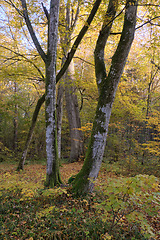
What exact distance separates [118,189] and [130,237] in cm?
103

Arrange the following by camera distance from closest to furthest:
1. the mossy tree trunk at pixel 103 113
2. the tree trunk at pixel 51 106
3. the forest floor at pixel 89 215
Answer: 1. the forest floor at pixel 89 215
2. the mossy tree trunk at pixel 103 113
3. the tree trunk at pixel 51 106

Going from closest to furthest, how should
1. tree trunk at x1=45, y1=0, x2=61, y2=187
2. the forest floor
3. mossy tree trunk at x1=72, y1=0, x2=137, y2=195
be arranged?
the forest floor, mossy tree trunk at x1=72, y1=0, x2=137, y2=195, tree trunk at x1=45, y1=0, x2=61, y2=187

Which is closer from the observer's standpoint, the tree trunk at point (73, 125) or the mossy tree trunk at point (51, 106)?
the mossy tree trunk at point (51, 106)

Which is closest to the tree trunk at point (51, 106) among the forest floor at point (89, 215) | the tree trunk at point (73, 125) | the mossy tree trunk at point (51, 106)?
the mossy tree trunk at point (51, 106)

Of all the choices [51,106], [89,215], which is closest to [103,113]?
[51,106]

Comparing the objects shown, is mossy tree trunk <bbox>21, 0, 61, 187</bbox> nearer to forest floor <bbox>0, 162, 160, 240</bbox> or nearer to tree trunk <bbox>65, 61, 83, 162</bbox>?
forest floor <bbox>0, 162, 160, 240</bbox>

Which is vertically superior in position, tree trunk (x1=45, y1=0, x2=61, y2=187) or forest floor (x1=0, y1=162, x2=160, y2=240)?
tree trunk (x1=45, y1=0, x2=61, y2=187)

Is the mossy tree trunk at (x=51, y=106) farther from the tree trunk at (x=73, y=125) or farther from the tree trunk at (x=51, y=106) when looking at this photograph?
the tree trunk at (x=73, y=125)

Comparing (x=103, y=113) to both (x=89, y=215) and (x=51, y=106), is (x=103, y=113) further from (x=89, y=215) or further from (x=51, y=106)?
(x=89, y=215)

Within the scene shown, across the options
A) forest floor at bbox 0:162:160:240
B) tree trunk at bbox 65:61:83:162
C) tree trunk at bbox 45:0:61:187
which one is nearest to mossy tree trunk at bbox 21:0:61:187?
tree trunk at bbox 45:0:61:187

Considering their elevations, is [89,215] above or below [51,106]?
below

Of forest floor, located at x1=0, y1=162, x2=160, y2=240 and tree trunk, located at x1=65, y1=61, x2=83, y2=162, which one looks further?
tree trunk, located at x1=65, y1=61, x2=83, y2=162

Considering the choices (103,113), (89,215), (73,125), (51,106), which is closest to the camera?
(89,215)

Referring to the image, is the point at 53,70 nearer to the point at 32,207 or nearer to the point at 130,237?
the point at 32,207
